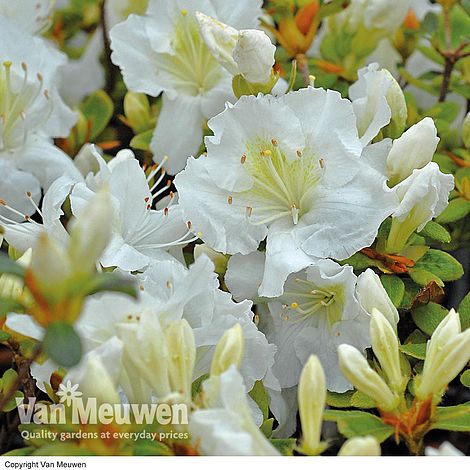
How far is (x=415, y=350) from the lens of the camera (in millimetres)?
975

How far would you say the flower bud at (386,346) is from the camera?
88 centimetres

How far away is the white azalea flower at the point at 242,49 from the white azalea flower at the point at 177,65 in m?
0.15

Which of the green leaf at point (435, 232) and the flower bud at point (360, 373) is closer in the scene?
the flower bud at point (360, 373)

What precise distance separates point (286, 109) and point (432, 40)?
1.52 ft

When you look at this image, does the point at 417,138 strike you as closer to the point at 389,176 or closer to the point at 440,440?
the point at 389,176

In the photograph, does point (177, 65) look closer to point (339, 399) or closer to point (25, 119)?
point (25, 119)

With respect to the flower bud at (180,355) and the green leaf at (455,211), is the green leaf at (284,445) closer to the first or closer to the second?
the flower bud at (180,355)

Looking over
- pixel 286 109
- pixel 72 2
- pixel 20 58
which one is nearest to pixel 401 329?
pixel 286 109

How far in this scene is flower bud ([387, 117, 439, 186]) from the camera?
40.9 inches

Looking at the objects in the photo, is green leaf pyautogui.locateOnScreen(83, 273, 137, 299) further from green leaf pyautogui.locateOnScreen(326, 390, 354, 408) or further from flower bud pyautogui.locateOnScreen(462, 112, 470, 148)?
flower bud pyautogui.locateOnScreen(462, 112, 470, 148)

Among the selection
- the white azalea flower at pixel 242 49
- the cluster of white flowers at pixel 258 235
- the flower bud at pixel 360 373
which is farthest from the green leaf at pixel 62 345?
the white azalea flower at pixel 242 49

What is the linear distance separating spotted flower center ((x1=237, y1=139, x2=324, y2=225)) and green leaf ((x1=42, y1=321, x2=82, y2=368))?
423mm

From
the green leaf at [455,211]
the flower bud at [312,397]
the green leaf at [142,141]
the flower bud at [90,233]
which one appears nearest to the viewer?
the flower bud at [90,233]

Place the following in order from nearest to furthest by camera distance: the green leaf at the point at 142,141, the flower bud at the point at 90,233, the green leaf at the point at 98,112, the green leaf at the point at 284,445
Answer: the flower bud at the point at 90,233 < the green leaf at the point at 284,445 < the green leaf at the point at 142,141 < the green leaf at the point at 98,112
